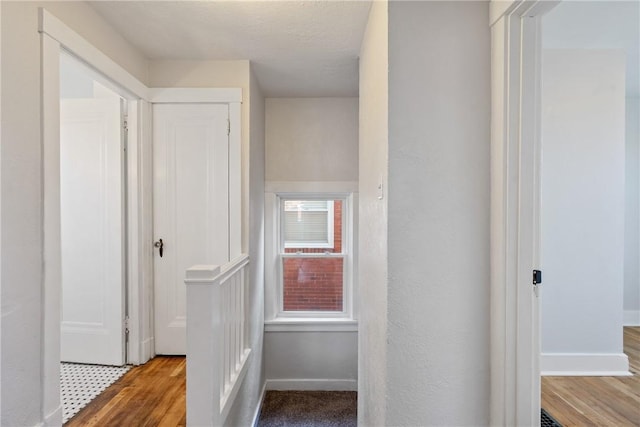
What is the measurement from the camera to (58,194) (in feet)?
5.38

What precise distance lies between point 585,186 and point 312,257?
2.39 m

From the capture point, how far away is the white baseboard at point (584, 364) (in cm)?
253

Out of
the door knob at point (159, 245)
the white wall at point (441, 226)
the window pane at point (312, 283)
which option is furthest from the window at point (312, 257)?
the white wall at point (441, 226)

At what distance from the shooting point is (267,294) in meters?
3.29

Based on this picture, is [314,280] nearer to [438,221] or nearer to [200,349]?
[200,349]

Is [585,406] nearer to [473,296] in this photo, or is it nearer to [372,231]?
[473,296]

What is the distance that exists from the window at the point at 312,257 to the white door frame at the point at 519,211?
2.14 meters

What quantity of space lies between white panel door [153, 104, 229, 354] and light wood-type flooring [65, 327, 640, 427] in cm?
34

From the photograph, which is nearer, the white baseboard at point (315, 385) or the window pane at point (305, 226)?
the white baseboard at point (315, 385)

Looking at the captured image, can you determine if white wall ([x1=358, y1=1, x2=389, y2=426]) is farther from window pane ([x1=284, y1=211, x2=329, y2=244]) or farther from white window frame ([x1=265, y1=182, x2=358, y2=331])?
window pane ([x1=284, y1=211, x2=329, y2=244])

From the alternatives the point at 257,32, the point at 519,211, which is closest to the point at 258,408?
the point at 519,211

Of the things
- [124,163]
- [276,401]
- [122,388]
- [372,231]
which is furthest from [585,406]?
[124,163]

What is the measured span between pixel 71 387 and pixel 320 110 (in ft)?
9.56

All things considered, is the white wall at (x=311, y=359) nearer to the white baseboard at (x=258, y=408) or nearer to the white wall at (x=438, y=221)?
the white baseboard at (x=258, y=408)
